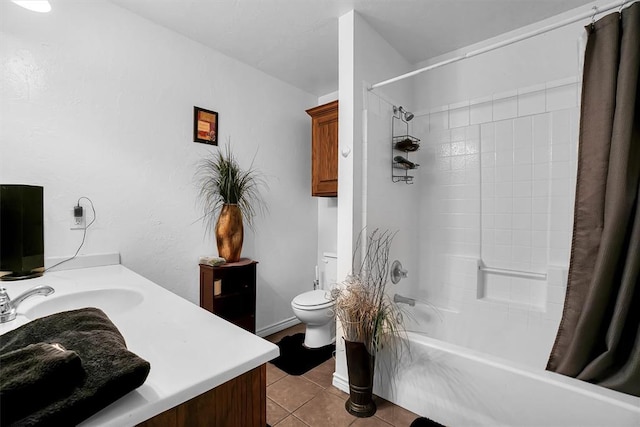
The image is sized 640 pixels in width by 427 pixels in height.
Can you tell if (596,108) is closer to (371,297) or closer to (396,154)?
(396,154)

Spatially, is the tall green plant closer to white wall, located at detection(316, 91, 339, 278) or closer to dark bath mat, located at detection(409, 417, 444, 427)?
white wall, located at detection(316, 91, 339, 278)

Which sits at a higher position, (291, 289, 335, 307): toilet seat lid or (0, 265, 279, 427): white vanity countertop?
(0, 265, 279, 427): white vanity countertop

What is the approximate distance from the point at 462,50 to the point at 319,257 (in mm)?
2305

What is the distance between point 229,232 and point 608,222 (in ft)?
7.04

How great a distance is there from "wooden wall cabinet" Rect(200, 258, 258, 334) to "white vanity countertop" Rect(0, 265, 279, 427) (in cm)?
94

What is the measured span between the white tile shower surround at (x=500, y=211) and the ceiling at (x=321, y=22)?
49 centimetres

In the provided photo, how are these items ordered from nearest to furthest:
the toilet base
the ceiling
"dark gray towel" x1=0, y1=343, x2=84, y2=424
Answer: "dark gray towel" x1=0, y1=343, x2=84, y2=424 < the ceiling < the toilet base

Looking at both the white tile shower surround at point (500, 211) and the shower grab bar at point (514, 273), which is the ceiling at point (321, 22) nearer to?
the white tile shower surround at point (500, 211)

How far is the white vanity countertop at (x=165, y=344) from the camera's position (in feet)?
1.82

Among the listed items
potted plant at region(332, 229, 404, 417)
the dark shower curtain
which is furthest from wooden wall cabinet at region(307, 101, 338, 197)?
the dark shower curtain

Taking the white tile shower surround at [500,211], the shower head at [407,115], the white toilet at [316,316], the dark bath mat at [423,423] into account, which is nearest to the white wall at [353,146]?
the shower head at [407,115]

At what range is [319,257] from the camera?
10.7ft

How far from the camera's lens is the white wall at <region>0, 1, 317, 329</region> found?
5.24 feet

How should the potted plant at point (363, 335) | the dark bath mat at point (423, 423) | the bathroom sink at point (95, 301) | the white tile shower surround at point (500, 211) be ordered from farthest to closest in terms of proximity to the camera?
the white tile shower surround at point (500, 211) < the potted plant at point (363, 335) < the dark bath mat at point (423, 423) < the bathroom sink at point (95, 301)
